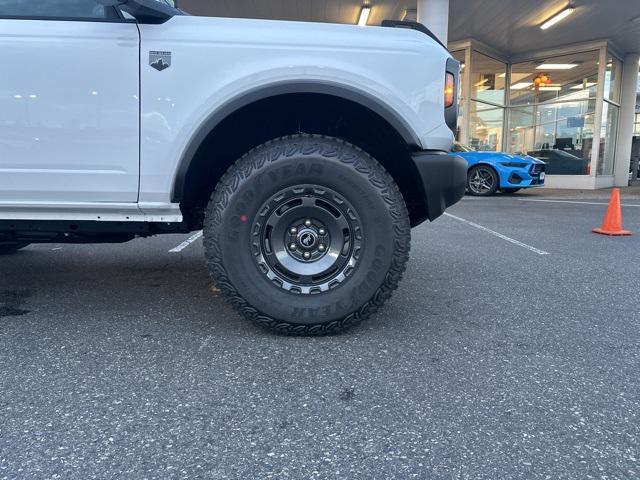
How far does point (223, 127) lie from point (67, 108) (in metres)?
0.78

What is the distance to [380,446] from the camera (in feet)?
5.59

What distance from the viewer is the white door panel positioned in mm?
2432

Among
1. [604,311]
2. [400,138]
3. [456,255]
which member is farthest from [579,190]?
[400,138]

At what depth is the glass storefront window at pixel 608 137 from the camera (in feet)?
54.0

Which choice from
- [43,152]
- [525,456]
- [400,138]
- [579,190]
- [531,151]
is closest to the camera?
[525,456]

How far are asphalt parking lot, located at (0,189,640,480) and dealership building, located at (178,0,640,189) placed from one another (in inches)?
452

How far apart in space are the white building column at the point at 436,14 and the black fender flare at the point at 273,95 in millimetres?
10130

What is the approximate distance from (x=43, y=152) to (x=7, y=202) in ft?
1.12

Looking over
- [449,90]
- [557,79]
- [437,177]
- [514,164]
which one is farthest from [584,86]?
[437,177]

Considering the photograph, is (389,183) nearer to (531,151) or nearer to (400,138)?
(400,138)

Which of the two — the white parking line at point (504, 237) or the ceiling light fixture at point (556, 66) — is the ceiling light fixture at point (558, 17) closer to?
the ceiling light fixture at point (556, 66)

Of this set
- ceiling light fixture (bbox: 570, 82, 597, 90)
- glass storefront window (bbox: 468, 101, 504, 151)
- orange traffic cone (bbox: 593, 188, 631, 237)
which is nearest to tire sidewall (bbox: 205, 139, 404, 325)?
orange traffic cone (bbox: 593, 188, 631, 237)

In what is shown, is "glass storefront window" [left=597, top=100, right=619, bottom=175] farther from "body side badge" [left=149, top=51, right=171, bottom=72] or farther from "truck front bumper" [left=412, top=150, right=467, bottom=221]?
"body side badge" [left=149, top=51, right=171, bottom=72]

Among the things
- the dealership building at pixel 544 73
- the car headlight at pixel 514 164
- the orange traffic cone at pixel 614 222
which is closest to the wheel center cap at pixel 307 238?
the orange traffic cone at pixel 614 222
